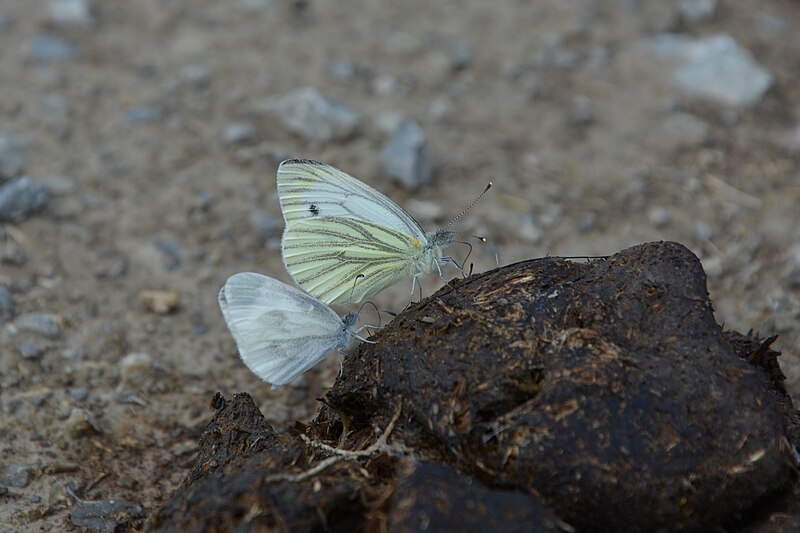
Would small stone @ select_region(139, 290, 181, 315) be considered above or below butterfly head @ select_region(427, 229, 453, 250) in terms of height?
below

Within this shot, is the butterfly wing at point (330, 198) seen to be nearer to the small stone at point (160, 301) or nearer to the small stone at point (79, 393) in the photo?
the small stone at point (160, 301)

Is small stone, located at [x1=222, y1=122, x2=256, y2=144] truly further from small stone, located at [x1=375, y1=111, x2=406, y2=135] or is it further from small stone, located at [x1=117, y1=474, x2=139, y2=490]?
small stone, located at [x1=117, y1=474, x2=139, y2=490]

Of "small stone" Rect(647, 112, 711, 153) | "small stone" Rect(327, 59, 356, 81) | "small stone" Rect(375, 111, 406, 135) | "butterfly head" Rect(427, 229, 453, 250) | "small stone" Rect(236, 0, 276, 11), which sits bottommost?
"small stone" Rect(647, 112, 711, 153)

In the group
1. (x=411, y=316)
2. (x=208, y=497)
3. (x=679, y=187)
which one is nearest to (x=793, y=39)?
(x=679, y=187)

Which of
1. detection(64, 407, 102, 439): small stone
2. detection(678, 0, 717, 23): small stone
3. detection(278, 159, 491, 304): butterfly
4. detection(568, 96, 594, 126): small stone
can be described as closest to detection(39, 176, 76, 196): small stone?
detection(64, 407, 102, 439): small stone

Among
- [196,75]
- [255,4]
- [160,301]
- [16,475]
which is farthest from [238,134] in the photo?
[16,475]

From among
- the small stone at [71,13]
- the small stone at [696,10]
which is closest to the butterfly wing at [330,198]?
the small stone at [71,13]

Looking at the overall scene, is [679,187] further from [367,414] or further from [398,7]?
[367,414]
